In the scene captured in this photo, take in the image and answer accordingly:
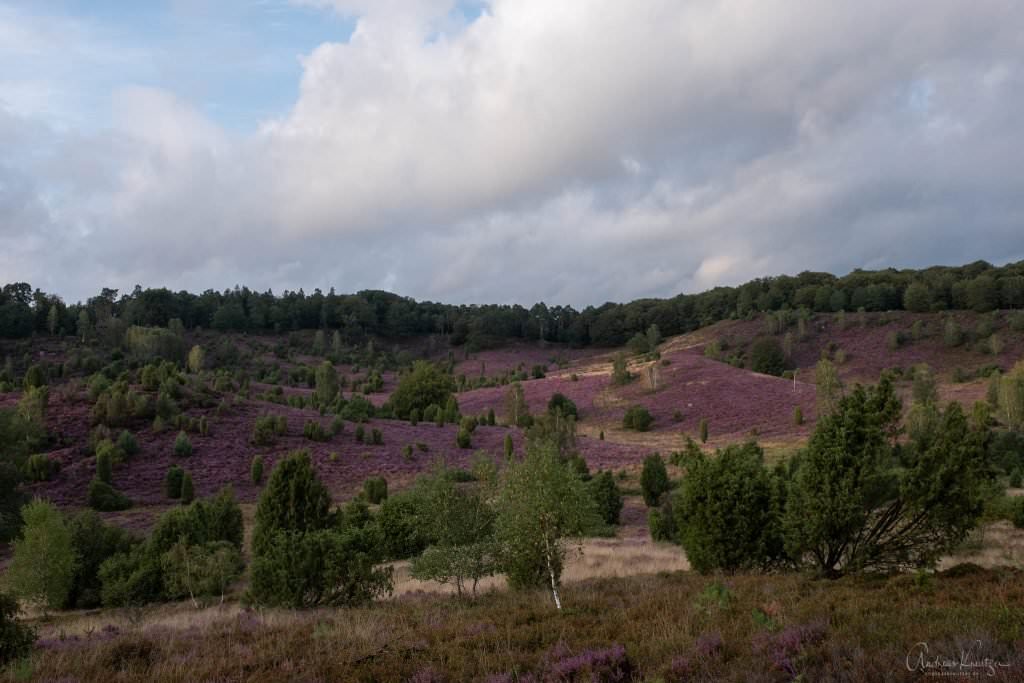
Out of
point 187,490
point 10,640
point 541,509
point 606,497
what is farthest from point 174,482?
point 541,509

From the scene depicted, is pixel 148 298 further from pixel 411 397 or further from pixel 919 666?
pixel 919 666

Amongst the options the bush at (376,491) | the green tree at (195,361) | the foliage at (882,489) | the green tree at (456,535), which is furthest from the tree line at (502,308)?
the foliage at (882,489)

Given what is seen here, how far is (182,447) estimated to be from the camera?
4147 cm

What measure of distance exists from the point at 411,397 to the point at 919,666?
62.9 metres

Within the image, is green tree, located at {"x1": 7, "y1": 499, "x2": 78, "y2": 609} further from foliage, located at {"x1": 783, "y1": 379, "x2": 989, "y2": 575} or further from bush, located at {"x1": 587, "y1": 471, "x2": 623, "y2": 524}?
foliage, located at {"x1": 783, "y1": 379, "x2": 989, "y2": 575}

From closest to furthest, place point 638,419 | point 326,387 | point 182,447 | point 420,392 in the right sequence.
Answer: point 182,447 < point 638,419 < point 420,392 < point 326,387

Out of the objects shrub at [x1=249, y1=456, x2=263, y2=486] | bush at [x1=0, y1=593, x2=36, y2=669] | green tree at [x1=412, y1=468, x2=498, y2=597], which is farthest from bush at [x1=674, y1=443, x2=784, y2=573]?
shrub at [x1=249, y1=456, x2=263, y2=486]

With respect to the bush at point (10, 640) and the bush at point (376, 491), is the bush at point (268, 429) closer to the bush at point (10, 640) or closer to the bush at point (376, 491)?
the bush at point (376, 491)

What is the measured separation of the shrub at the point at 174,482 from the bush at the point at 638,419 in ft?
138

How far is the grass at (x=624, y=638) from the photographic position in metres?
7.12

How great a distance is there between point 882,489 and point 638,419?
52.8 metres

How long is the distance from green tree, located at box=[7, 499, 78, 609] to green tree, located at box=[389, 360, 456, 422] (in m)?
46.1

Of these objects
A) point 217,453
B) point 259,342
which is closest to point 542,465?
point 217,453

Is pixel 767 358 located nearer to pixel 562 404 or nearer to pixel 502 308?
pixel 562 404
